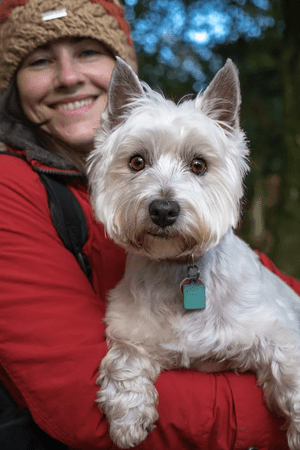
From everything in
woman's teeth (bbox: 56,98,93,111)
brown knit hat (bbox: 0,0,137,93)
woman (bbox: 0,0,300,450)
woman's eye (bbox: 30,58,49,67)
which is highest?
brown knit hat (bbox: 0,0,137,93)

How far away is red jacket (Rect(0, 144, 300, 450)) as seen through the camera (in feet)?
5.46

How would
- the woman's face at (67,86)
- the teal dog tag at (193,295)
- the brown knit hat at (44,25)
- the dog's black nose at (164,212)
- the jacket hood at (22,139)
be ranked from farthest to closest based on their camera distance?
the woman's face at (67,86)
the brown knit hat at (44,25)
the jacket hood at (22,139)
the teal dog tag at (193,295)
the dog's black nose at (164,212)

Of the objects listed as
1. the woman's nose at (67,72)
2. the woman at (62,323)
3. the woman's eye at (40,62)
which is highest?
the woman's eye at (40,62)

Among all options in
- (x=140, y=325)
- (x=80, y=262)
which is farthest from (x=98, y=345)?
(x=80, y=262)

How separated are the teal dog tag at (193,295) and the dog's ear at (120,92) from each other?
95 centimetres

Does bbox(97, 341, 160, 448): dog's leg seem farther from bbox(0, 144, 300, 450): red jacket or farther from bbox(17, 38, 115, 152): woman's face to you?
bbox(17, 38, 115, 152): woman's face

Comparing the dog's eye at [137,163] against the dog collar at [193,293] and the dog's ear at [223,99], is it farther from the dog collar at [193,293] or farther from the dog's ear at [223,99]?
the dog collar at [193,293]

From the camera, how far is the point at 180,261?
209 centimetres

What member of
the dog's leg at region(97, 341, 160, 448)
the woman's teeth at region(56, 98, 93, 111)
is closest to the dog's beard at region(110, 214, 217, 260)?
the dog's leg at region(97, 341, 160, 448)

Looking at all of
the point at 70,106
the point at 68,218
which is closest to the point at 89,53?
the point at 70,106

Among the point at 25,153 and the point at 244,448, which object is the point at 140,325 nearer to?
the point at 244,448

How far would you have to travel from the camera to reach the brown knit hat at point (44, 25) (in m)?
2.51

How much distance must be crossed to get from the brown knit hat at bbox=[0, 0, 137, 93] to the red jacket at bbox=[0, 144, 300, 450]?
3.39 ft

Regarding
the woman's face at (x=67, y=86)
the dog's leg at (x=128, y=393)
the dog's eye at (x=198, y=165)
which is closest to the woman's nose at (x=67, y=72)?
the woman's face at (x=67, y=86)
